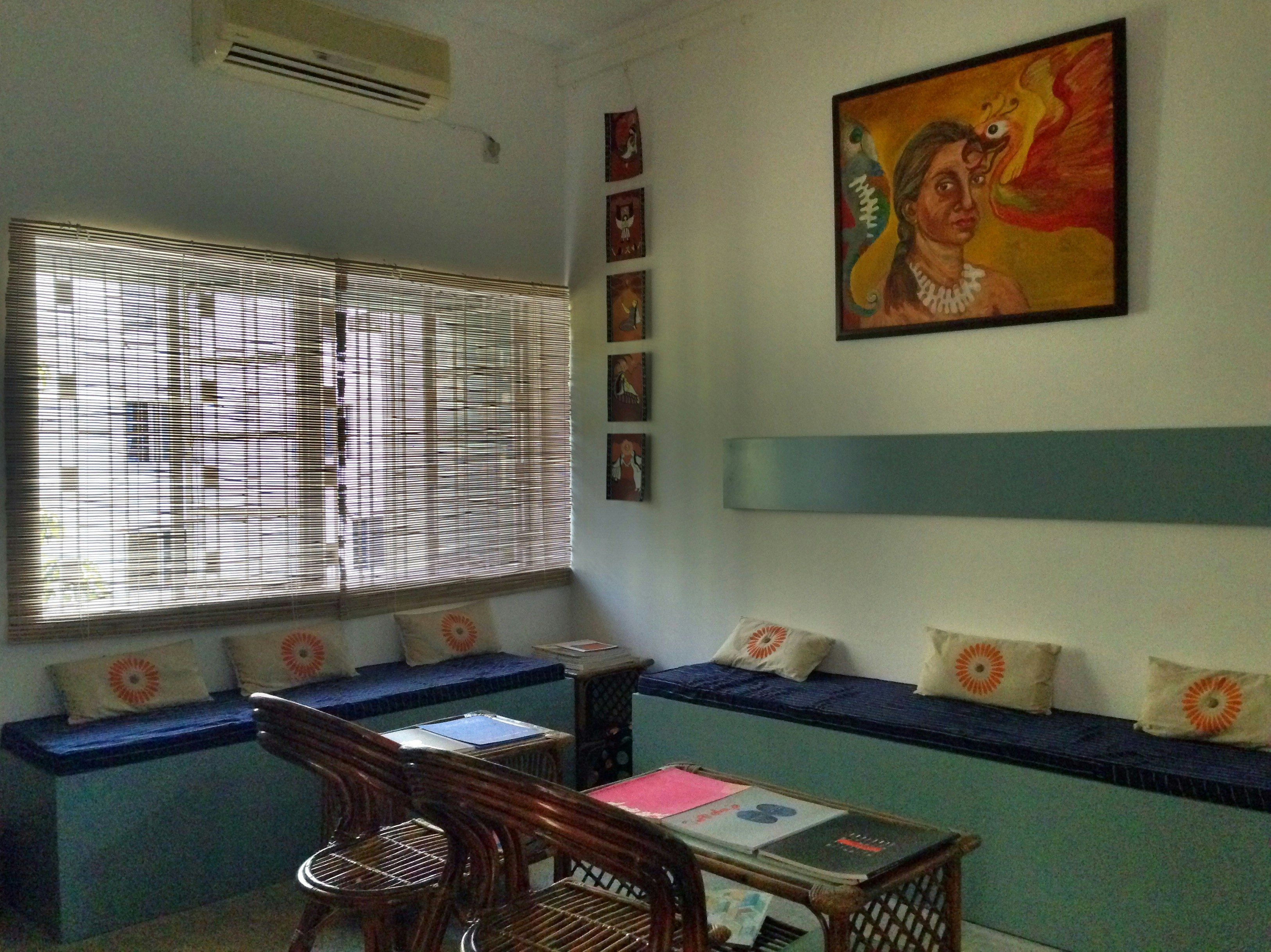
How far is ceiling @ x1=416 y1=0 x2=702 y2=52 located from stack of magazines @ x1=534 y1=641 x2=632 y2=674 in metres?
2.64

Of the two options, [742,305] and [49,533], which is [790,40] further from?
[49,533]

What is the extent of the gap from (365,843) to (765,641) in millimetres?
1901

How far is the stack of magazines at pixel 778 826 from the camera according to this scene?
7.09 ft

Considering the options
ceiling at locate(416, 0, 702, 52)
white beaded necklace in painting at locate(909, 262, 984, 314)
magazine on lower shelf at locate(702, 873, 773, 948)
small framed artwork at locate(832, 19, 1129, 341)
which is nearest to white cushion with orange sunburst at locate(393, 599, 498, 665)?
magazine on lower shelf at locate(702, 873, 773, 948)

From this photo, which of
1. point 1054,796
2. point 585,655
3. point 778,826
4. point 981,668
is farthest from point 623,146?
point 778,826

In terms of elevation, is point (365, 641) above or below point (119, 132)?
below

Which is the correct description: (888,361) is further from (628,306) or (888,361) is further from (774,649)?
(628,306)

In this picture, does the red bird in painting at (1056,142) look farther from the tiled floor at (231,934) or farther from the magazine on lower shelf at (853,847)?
the tiled floor at (231,934)

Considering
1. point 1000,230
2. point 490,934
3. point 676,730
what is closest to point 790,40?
point 1000,230

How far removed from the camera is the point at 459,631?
4.52 m

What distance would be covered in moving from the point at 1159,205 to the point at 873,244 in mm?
942

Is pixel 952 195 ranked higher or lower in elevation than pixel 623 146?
lower

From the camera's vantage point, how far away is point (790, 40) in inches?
163

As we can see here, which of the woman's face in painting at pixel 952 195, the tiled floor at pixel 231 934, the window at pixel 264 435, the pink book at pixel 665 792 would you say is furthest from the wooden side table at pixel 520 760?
Answer: the woman's face in painting at pixel 952 195
